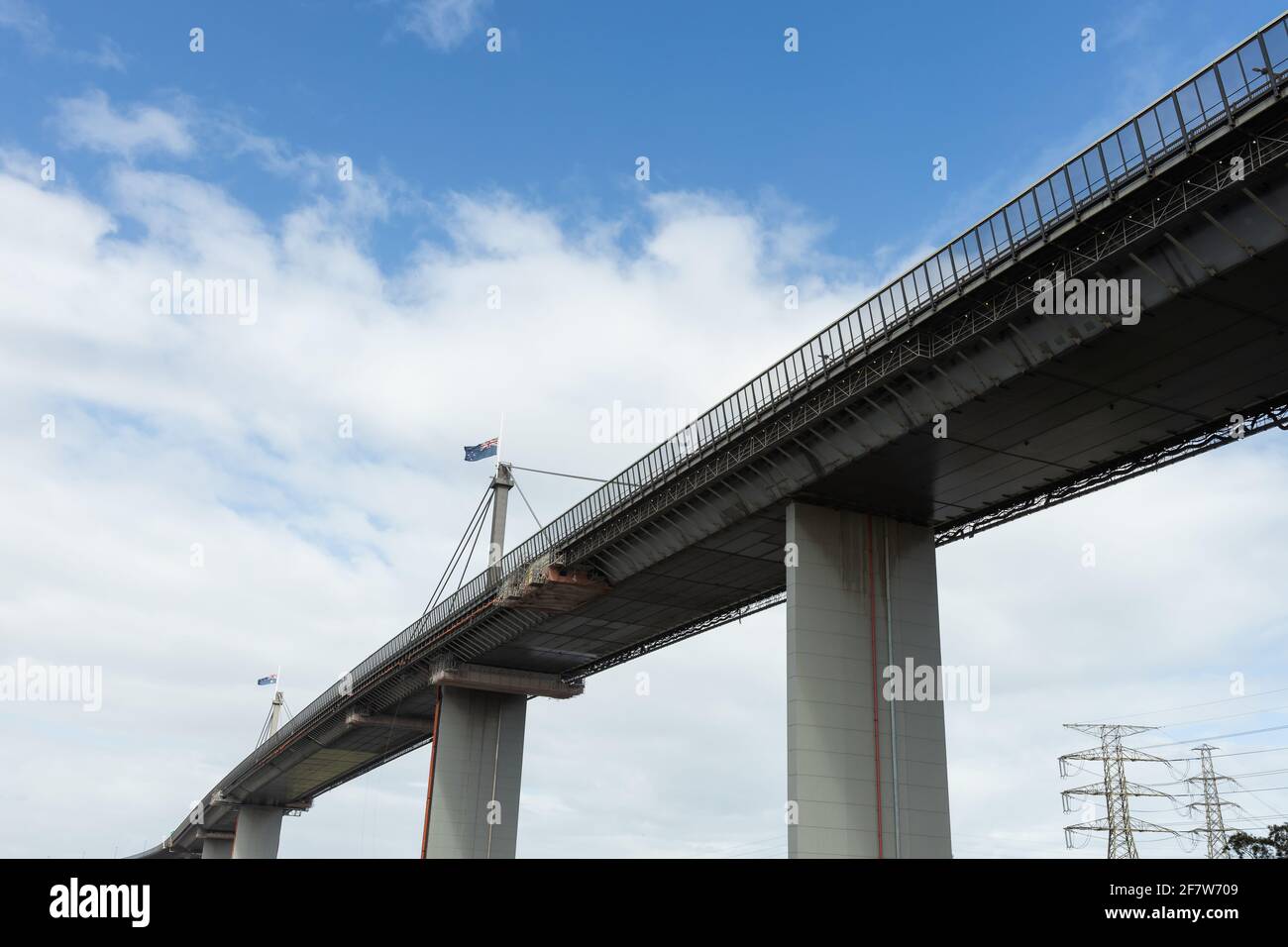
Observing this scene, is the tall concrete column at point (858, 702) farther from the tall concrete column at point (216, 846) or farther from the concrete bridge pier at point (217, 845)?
the tall concrete column at point (216, 846)

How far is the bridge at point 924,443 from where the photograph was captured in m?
28.1

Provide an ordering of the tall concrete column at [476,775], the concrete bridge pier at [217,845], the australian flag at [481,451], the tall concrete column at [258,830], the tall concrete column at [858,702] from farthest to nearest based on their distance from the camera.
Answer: the concrete bridge pier at [217,845]
the tall concrete column at [258,830]
the australian flag at [481,451]
the tall concrete column at [476,775]
the tall concrete column at [858,702]

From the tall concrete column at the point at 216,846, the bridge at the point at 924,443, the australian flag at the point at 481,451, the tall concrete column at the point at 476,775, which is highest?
the australian flag at the point at 481,451

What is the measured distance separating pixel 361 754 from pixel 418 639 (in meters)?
36.3

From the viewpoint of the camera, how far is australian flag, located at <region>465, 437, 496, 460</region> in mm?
85375

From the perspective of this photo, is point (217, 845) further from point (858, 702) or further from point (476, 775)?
→ point (858, 702)

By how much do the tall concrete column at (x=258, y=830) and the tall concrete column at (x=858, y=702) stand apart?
104m

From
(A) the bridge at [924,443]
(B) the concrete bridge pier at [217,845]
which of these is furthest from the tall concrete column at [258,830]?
(A) the bridge at [924,443]

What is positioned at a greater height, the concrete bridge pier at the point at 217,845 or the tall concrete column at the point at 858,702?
the tall concrete column at the point at 858,702

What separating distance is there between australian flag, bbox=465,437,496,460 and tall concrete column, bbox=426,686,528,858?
63.4 feet

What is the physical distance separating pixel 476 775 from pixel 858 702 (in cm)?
3932

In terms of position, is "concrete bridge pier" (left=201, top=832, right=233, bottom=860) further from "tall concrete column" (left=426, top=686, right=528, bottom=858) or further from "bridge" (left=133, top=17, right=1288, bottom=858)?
"bridge" (left=133, top=17, right=1288, bottom=858)
